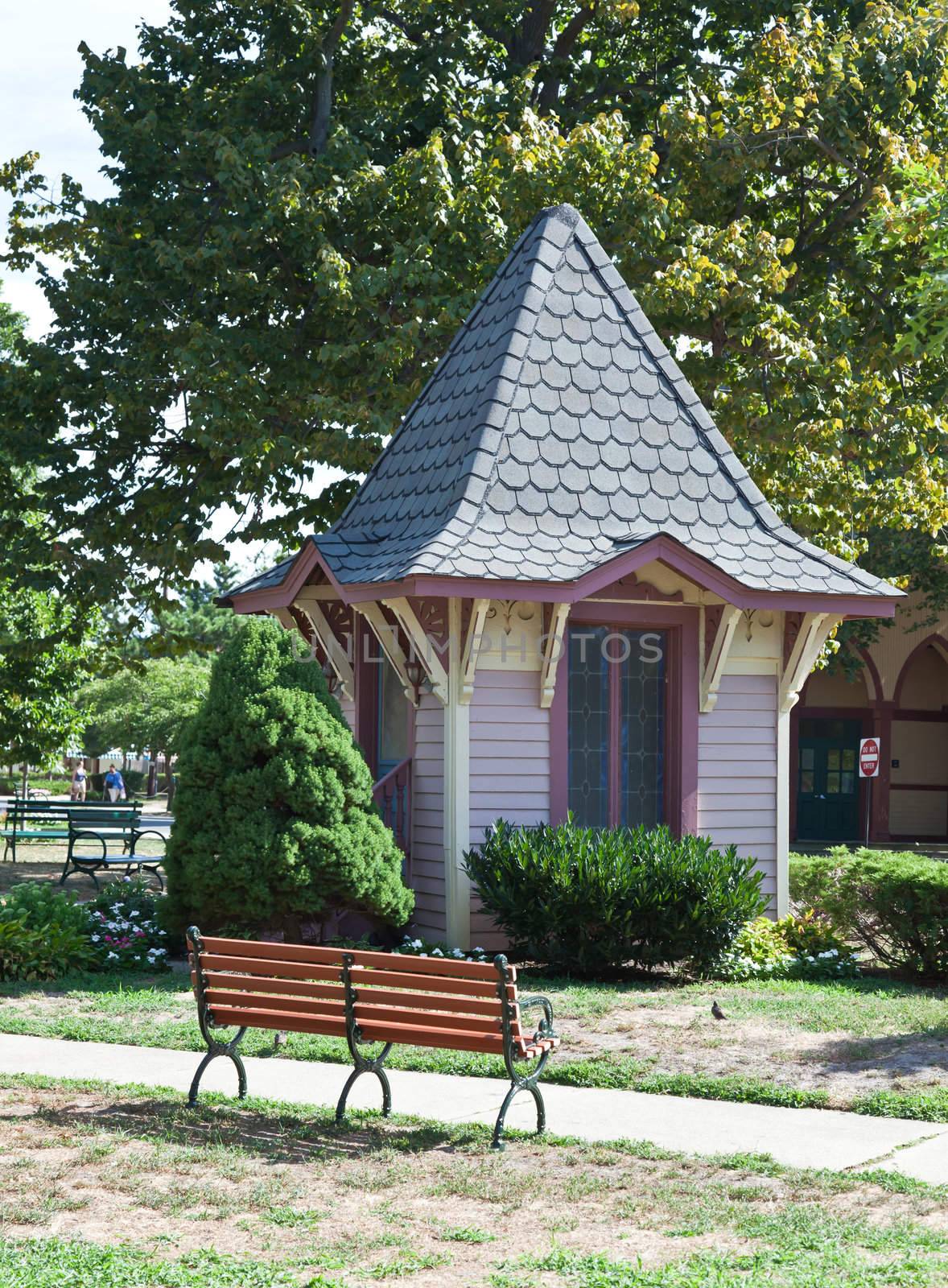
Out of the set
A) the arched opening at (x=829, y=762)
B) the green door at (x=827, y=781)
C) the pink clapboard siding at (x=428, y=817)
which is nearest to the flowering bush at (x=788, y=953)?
the pink clapboard siding at (x=428, y=817)

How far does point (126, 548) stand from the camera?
2336cm

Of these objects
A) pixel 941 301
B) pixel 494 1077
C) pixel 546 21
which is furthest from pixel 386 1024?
pixel 546 21

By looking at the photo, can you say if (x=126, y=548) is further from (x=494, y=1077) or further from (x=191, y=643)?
(x=494, y=1077)

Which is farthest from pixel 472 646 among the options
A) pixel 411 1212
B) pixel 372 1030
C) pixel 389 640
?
pixel 411 1212

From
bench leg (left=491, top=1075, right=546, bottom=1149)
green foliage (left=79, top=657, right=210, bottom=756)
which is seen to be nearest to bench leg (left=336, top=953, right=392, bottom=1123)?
bench leg (left=491, top=1075, right=546, bottom=1149)

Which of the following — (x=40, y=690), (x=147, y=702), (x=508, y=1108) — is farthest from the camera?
(x=147, y=702)

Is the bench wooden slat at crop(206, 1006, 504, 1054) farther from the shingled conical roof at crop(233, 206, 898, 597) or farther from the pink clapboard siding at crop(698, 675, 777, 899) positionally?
the pink clapboard siding at crop(698, 675, 777, 899)

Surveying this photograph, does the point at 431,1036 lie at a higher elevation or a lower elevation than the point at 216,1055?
higher

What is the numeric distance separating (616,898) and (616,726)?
2596 mm

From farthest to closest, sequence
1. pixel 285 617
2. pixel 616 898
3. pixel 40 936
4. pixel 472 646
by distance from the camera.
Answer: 1. pixel 285 617
2. pixel 472 646
3. pixel 40 936
4. pixel 616 898

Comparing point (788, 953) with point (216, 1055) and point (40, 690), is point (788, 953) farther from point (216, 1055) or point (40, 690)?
point (40, 690)

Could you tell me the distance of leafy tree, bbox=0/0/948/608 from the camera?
67.1ft

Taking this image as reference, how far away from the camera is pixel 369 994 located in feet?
25.9

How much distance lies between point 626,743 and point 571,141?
31.0ft
